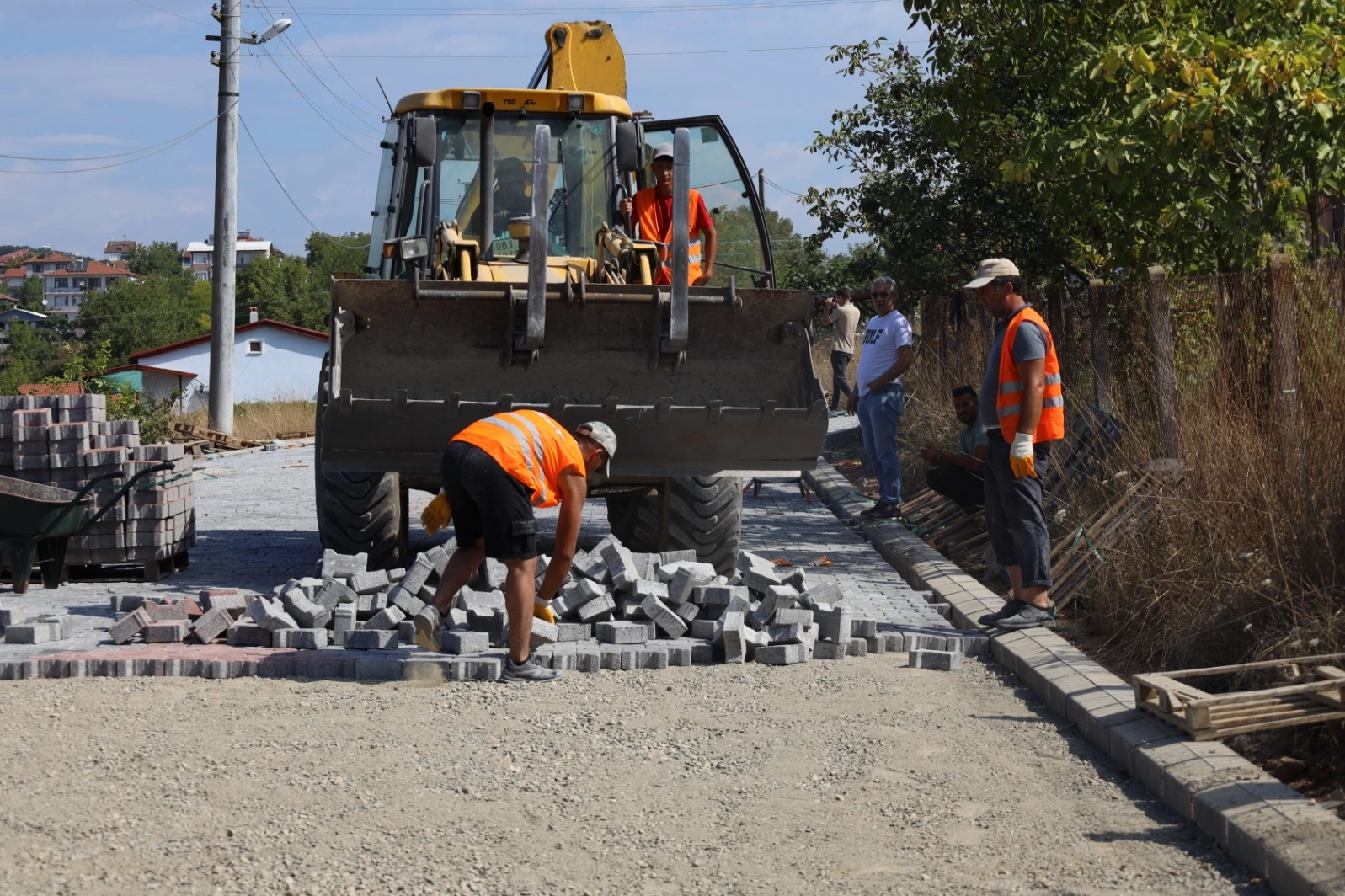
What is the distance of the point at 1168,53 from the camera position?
8641 millimetres

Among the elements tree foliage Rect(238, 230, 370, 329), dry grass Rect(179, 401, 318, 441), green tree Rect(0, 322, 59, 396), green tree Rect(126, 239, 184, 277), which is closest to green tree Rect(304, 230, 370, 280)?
tree foliage Rect(238, 230, 370, 329)

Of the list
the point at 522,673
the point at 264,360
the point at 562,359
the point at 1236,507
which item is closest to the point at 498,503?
the point at 522,673

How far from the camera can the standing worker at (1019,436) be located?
7.79m

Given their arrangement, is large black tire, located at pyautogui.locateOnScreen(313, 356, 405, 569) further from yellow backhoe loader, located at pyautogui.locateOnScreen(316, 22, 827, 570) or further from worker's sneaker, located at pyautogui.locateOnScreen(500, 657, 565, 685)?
worker's sneaker, located at pyautogui.locateOnScreen(500, 657, 565, 685)

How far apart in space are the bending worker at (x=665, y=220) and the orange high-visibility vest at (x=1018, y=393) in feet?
8.39

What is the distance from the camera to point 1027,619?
7742 mm

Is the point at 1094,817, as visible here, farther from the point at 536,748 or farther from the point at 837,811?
the point at 536,748

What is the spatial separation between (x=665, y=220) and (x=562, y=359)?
1.64 m

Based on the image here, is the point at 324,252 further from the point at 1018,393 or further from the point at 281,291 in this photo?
the point at 1018,393

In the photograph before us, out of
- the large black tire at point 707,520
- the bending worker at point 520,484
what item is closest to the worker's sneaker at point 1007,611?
the large black tire at point 707,520

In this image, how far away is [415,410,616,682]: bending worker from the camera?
6883mm

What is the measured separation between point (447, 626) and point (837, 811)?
3093 mm

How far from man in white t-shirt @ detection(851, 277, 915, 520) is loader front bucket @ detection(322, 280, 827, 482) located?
310 centimetres

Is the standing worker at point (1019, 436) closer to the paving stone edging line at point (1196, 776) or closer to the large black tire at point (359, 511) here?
the paving stone edging line at point (1196, 776)
